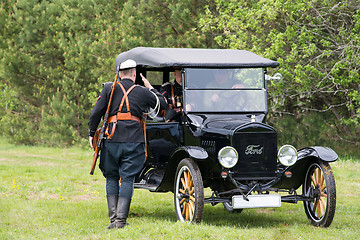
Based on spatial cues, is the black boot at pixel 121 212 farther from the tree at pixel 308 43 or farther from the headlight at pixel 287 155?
the tree at pixel 308 43

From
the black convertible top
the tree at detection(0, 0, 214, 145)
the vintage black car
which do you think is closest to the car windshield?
the vintage black car

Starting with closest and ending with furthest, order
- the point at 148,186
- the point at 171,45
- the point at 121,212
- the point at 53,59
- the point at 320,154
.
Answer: the point at 121,212
the point at 320,154
the point at 148,186
the point at 171,45
the point at 53,59

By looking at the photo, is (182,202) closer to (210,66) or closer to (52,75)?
(210,66)

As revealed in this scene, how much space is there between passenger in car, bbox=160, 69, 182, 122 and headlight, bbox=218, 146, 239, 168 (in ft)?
4.24

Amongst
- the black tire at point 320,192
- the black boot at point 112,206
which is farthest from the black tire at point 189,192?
the black tire at point 320,192

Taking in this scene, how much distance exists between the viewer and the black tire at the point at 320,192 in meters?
7.43

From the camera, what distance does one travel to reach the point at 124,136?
7.38 meters

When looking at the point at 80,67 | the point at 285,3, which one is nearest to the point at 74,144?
the point at 80,67

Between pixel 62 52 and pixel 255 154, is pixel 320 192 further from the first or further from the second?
pixel 62 52

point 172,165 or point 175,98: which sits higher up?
point 175,98

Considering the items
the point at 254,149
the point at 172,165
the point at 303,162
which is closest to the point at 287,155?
the point at 303,162

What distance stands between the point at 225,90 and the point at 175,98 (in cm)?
73

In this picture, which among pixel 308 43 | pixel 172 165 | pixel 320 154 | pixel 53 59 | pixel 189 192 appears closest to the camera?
pixel 189 192

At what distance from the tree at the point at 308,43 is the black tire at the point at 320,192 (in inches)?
363
